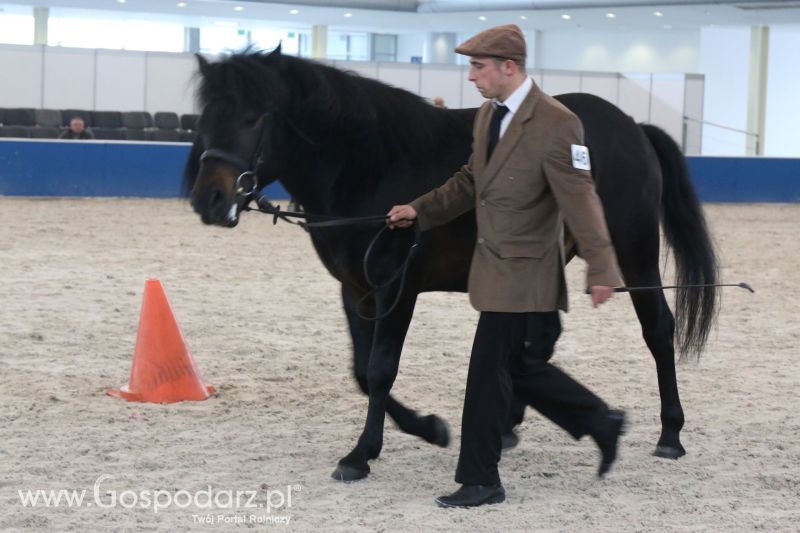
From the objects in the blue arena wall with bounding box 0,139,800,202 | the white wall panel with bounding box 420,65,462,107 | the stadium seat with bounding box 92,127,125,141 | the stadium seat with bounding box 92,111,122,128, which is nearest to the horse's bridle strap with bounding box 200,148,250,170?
the blue arena wall with bounding box 0,139,800,202

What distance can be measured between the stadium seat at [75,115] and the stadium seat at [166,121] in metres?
1.26

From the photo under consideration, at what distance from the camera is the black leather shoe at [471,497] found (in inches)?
144

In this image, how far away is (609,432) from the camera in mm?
3967

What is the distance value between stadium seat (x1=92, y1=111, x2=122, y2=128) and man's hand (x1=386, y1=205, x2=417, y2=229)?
17258mm

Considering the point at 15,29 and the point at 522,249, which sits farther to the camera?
the point at 15,29

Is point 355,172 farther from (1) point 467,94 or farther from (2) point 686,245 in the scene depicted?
(1) point 467,94

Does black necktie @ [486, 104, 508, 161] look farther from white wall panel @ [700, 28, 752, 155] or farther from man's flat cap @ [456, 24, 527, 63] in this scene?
white wall panel @ [700, 28, 752, 155]

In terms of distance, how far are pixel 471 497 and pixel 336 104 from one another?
146cm

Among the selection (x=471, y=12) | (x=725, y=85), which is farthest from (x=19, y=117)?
(x=725, y=85)

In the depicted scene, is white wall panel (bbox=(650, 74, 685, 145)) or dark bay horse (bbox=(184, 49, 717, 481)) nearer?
dark bay horse (bbox=(184, 49, 717, 481))

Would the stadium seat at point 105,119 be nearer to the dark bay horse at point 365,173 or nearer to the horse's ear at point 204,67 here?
the dark bay horse at point 365,173

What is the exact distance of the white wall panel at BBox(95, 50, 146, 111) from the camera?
68.6 ft

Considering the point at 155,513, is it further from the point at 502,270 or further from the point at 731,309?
the point at 731,309

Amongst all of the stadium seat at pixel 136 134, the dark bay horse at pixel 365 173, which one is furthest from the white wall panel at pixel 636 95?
the dark bay horse at pixel 365 173
